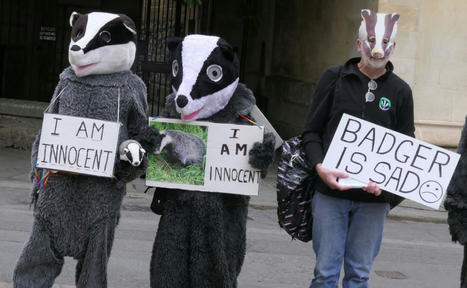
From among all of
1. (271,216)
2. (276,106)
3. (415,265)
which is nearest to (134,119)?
(415,265)

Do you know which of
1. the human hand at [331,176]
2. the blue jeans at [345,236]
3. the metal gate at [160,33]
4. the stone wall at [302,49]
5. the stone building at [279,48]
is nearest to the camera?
the human hand at [331,176]

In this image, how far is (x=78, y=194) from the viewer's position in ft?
16.3

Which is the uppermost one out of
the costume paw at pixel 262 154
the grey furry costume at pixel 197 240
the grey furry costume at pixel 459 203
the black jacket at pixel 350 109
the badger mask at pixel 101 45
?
the badger mask at pixel 101 45

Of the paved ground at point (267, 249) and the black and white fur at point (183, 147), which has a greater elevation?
the black and white fur at point (183, 147)

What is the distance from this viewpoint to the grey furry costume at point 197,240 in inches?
192

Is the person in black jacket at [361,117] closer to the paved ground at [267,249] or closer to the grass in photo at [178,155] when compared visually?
the grass in photo at [178,155]

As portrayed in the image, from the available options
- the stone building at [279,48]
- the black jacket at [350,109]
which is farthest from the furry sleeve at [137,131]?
the stone building at [279,48]

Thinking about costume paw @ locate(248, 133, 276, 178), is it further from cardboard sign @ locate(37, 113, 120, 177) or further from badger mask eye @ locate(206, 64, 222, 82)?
cardboard sign @ locate(37, 113, 120, 177)

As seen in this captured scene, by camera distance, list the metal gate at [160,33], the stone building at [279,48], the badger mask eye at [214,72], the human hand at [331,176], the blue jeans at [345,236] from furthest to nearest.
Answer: the metal gate at [160,33], the stone building at [279,48], the badger mask eye at [214,72], the blue jeans at [345,236], the human hand at [331,176]

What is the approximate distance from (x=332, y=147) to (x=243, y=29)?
519 inches

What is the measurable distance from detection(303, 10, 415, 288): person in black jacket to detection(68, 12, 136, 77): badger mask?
1.19 meters

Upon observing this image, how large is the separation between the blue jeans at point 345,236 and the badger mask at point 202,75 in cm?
82

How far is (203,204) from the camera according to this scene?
4941 mm

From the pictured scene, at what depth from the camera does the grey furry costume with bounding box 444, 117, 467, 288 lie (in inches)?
189
